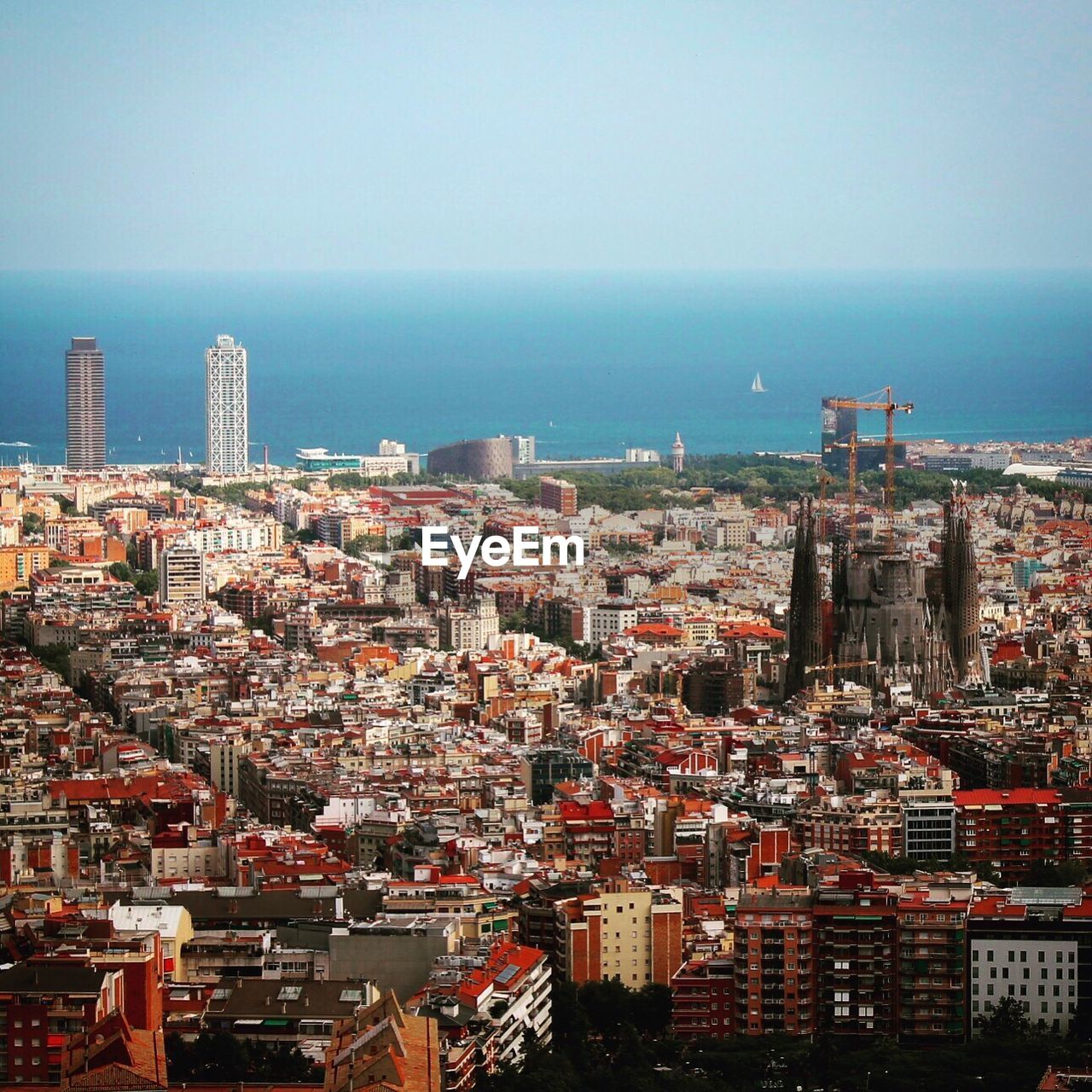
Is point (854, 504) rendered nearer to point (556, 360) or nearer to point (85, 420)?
point (85, 420)

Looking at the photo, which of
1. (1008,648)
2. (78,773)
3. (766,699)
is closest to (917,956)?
(78,773)

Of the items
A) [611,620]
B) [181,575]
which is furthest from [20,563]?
[611,620]

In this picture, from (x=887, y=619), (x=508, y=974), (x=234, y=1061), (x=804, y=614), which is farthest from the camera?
(x=804, y=614)

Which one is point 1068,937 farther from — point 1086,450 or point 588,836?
point 1086,450

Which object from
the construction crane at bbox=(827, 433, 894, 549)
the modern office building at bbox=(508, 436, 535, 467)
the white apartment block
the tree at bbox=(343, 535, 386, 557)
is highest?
the modern office building at bbox=(508, 436, 535, 467)

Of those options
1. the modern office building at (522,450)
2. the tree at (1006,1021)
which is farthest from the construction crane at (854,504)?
the tree at (1006,1021)

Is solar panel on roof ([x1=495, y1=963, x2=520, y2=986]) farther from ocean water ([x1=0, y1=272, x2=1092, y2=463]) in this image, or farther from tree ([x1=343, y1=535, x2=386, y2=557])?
ocean water ([x1=0, y1=272, x2=1092, y2=463])

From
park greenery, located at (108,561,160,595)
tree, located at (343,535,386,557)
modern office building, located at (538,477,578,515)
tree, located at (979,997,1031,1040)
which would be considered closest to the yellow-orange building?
park greenery, located at (108,561,160,595)
